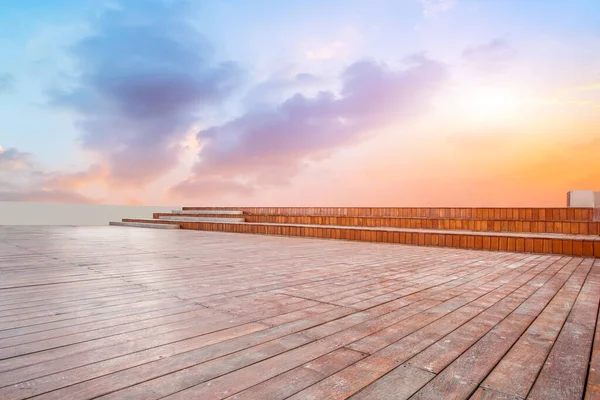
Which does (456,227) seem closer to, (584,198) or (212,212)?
(584,198)

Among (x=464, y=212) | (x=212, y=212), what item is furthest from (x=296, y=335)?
(x=212, y=212)

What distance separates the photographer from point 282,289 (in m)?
1.74

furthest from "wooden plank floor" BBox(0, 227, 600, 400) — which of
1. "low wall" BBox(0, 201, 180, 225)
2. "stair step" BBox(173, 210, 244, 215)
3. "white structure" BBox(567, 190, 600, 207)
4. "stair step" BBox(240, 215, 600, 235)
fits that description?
"low wall" BBox(0, 201, 180, 225)

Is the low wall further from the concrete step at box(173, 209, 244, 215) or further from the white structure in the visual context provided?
the white structure

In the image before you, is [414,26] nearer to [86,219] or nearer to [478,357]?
[478,357]

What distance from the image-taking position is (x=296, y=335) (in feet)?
3.50

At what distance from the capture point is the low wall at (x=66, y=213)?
8617mm

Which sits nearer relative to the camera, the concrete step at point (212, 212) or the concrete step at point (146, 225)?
the concrete step at point (146, 225)

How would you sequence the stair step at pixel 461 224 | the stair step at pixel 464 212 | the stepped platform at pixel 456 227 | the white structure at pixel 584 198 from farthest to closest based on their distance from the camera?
the white structure at pixel 584 198, the stair step at pixel 464 212, the stair step at pixel 461 224, the stepped platform at pixel 456 227

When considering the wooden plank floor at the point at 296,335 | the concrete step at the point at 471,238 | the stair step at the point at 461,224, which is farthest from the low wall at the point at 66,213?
the wooden plank floor at the point at 296,335

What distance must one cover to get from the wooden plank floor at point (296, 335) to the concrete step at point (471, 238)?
1.29 meters

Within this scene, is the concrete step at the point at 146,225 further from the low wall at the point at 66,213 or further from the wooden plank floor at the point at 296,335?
the wooden plank floor at the point at 296,335

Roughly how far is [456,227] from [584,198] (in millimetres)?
1640

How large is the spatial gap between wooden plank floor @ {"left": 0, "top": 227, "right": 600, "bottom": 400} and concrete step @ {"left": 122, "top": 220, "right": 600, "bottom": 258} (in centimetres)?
129
